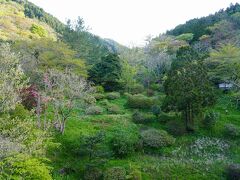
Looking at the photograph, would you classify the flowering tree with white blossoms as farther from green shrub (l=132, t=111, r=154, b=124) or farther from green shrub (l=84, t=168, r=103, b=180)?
green shrub (l=132, t=111, r=154, b=124)

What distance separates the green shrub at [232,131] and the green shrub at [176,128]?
3989mm

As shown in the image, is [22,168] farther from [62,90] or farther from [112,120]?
[112,120]

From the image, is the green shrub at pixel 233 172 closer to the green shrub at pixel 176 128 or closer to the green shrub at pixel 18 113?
the green shrub at pixel 176 128

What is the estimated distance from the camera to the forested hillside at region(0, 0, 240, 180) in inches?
682

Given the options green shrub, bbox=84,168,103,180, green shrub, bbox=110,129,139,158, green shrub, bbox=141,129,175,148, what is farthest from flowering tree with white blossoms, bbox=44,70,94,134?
green shrub, bbox=141,129,175,148

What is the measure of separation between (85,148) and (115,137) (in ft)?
10.2

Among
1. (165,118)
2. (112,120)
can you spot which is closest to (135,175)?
(112,120)

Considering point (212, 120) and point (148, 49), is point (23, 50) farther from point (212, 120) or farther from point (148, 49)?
point (148, 49)

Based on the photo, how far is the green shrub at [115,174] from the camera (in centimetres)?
2180

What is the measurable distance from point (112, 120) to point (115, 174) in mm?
9778

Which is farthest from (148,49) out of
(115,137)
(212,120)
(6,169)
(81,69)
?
(6,169)

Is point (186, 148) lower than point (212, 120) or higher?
lower

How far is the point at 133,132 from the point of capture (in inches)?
1134

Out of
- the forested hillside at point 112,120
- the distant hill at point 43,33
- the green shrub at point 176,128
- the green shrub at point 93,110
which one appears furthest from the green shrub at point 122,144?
the distant hill at point 43,33
